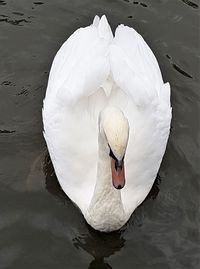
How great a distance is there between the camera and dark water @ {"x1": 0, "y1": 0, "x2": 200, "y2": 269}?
22.0ft

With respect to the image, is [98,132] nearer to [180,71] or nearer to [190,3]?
[180,71]

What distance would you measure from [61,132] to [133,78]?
0.83 meters

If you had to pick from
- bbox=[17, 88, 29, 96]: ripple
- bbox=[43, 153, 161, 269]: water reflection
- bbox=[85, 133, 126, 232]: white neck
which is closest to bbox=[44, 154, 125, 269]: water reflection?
bbox=[43, 153, 161, 269]: water reflection

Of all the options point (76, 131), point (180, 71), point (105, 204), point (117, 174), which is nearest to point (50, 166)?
point (76, 131)

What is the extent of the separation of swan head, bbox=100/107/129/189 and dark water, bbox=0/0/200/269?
3.72ft

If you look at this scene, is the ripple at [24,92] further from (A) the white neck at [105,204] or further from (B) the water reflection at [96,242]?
(A) the white neck at [105,204]

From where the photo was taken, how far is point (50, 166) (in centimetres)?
747

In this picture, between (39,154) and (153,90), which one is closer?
(153,90)

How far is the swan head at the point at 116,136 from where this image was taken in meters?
5.70

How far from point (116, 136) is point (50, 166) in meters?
1.91

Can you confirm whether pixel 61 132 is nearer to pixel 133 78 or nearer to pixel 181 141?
pixel 133 78

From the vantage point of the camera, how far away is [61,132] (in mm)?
6723

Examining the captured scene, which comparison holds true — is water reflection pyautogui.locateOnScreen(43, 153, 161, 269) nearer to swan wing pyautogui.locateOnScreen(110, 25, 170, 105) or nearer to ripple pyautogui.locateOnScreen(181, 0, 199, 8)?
swan wing pyautogui.locateOnScreen(110, 25, 170, 105)

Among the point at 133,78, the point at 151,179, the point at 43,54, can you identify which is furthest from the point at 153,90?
the point at 43,54
